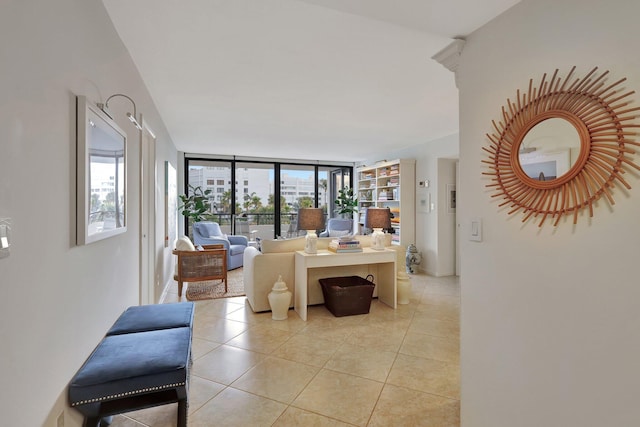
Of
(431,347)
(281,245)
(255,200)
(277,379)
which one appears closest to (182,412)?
(277,379)

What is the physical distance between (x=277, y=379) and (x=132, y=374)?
1143 millimetres

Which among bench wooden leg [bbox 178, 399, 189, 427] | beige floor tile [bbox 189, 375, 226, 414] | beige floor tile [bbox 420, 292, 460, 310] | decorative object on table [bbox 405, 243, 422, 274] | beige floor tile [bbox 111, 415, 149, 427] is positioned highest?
decorative object on table [bbox 405, 243, 422, 274]

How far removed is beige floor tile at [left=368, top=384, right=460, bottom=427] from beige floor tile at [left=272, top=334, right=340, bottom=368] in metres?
0.62

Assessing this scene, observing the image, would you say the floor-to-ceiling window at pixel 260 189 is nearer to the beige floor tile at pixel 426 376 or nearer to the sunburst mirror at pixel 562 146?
the beige floor tile at pixel 426 376

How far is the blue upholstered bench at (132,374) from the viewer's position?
134cm

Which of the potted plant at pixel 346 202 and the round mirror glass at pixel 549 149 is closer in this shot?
the round mirror glass at pixel 549 149

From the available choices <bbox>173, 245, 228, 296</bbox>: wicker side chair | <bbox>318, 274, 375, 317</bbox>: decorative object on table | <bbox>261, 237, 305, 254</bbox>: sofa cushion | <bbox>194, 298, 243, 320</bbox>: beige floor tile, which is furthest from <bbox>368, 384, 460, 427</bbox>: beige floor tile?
<bbox>173, 245, 228, 296</bbox>: wicker side chair

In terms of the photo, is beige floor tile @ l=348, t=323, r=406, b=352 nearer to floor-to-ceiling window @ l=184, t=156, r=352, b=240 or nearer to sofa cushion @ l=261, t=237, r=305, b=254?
sofa cushion @ l=261, t=237, r=305, b=254

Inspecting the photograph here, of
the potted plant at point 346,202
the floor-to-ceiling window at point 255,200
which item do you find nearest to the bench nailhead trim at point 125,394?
the floor-to-ceiling window at point 255,200

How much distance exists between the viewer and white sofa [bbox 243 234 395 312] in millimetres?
3645

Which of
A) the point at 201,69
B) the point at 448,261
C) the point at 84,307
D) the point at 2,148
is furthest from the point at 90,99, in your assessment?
the point at 448,261

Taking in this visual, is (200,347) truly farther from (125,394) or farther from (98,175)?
(98,175)

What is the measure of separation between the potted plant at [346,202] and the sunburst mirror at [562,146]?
20.2 ft

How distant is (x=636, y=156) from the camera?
1056mm
